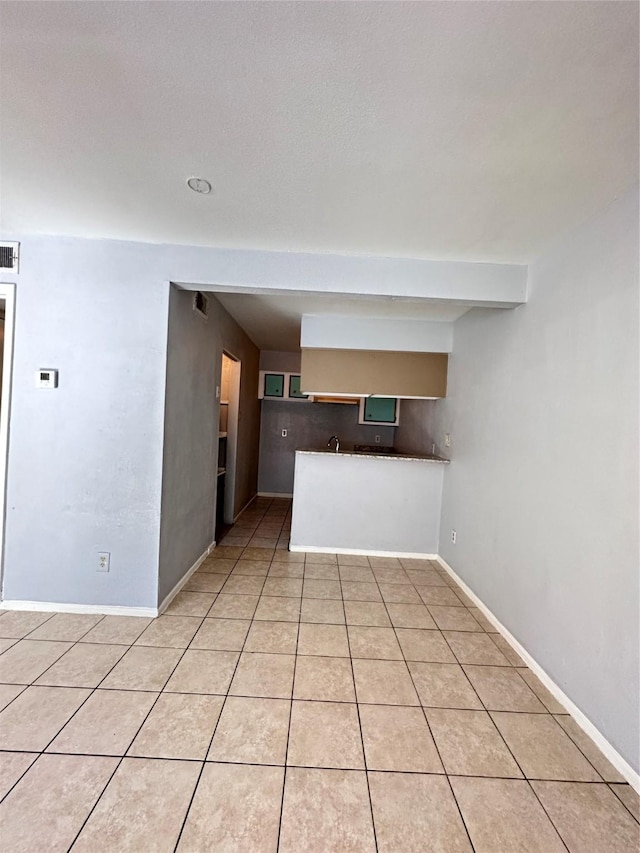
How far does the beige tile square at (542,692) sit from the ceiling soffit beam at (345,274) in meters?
A: 2.25

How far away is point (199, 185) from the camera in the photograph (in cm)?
176

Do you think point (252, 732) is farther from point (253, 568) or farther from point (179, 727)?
point (253, 568)

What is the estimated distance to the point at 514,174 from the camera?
5.15 feet

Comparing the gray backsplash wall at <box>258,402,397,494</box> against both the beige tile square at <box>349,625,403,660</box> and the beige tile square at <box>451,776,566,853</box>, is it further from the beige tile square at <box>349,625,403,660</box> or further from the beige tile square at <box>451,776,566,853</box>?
the beige tile square at <box>451,776,566,853</box>

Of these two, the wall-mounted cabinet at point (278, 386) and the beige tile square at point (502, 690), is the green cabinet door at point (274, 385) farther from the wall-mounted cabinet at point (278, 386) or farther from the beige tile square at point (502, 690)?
the beige tile square at point (502, 690)

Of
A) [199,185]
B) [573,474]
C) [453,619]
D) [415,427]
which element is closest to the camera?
[199,185]

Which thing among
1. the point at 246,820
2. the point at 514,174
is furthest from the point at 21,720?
the point at 514,174

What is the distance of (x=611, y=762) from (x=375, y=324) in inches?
136

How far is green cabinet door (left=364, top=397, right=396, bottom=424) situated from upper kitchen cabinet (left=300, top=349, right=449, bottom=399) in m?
2.28

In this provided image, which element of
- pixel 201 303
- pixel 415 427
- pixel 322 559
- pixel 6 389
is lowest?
pixel 322 559

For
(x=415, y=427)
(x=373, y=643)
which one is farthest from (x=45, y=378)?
(x=415, y=427)

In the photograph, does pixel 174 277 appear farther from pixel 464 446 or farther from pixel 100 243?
pixel 464 446

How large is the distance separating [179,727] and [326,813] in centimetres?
71

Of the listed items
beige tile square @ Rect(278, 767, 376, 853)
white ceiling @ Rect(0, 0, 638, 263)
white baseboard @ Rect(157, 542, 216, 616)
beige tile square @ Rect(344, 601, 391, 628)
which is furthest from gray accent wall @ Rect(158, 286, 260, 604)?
→ beige tile square @ Rect(278, 767, 376, 853)
